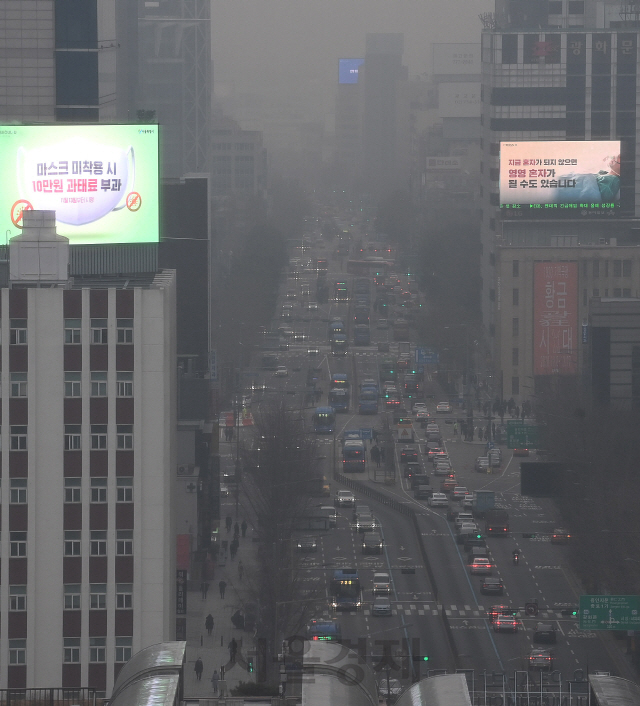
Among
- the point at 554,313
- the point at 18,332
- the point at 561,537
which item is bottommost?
the point at 561,537

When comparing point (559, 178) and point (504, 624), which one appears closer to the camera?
point (504, 624)

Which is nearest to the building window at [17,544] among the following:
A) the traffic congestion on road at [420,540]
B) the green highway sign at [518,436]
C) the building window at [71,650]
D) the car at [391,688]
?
the building window at [71,650]

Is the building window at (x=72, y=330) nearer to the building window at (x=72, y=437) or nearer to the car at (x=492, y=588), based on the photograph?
the building window at (x=72, y=437)

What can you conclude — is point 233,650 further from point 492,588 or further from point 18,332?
point 18,332

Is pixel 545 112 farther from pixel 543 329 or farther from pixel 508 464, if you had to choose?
pixel 508 464

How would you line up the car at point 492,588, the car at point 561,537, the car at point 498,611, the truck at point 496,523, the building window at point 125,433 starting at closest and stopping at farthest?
the building window at point 125,433 → the car at point 498,611 → the car at point 492,588 → the car at point 561,537 → the truck at point 496,523

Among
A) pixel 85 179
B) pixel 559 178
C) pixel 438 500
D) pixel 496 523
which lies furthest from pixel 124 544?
pixel 559 178

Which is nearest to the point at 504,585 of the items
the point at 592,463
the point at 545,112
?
the point at 592,463

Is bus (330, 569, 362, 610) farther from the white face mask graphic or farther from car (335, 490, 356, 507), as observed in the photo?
the white face mask graphic
